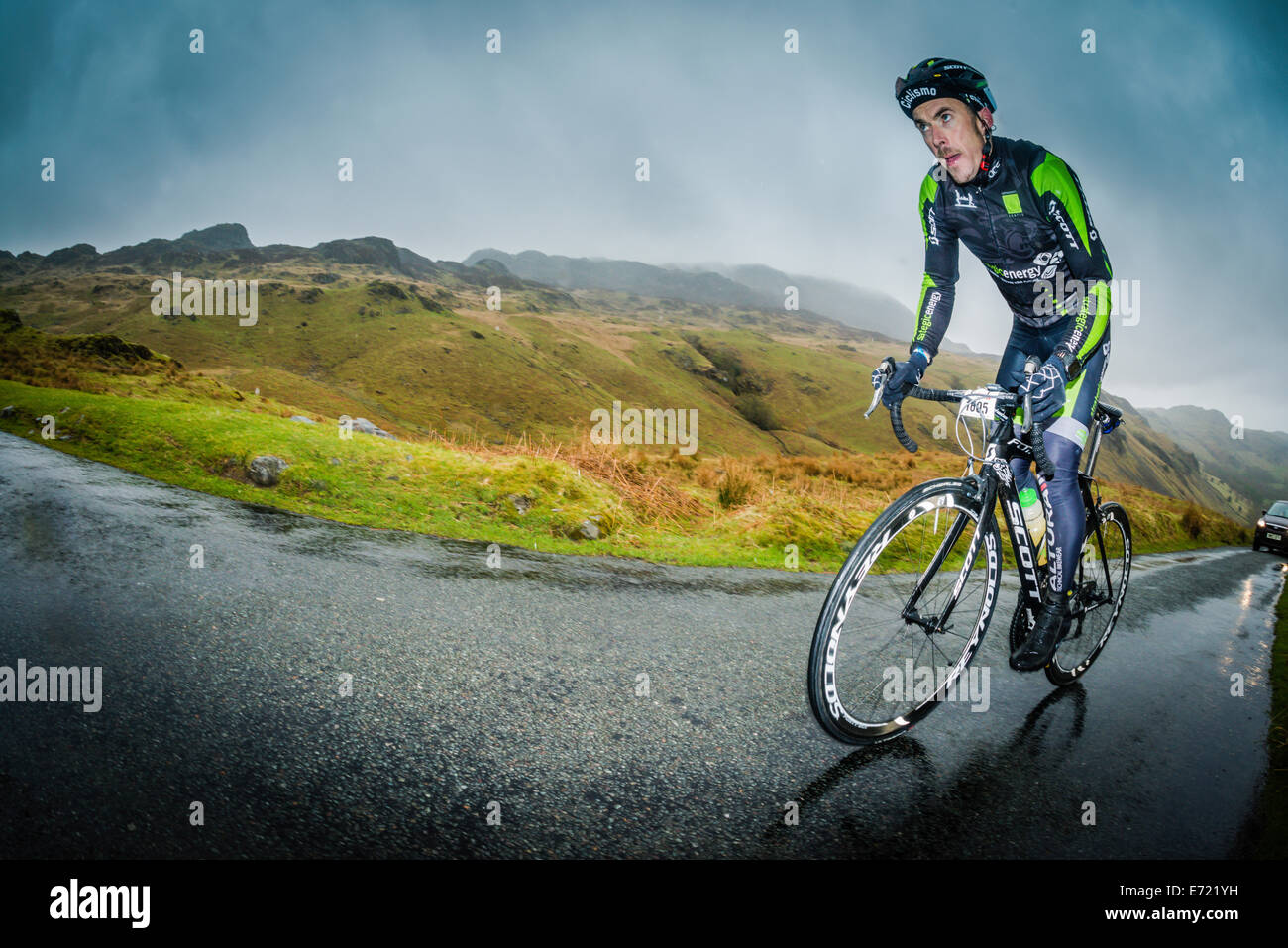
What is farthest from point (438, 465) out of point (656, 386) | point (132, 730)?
point (656, 386)

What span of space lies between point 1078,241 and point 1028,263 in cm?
30

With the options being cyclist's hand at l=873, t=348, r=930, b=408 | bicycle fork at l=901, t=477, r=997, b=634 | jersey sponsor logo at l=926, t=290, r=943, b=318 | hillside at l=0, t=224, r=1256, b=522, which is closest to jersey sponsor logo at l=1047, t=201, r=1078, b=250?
jersey sponsor logo at l=926, t=290, r=943, b=318

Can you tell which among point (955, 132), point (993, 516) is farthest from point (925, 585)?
point (955, 132)

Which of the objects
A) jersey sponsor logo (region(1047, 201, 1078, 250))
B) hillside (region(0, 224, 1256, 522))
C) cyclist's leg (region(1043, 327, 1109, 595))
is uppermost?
hillside (region(0, 224, 1256, 522))

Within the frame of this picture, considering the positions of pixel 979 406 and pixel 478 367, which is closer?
pixel 979 406

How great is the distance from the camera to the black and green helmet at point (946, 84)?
3084 mm

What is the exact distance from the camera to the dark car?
64.0 ft

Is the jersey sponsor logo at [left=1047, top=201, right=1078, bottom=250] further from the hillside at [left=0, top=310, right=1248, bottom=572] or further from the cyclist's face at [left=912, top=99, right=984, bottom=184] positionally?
the hillside at [left=0, top=310, right=1248, bottom=572]

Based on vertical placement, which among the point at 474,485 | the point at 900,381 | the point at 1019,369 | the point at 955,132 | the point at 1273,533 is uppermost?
the point at 955,132

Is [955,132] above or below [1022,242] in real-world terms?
above

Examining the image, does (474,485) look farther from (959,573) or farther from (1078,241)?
(1078,241)

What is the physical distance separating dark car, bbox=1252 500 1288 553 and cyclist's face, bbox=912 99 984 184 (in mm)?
24772

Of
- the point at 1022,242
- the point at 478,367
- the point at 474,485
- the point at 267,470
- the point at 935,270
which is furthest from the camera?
the point at 478,367

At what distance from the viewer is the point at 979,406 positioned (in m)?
3.05
